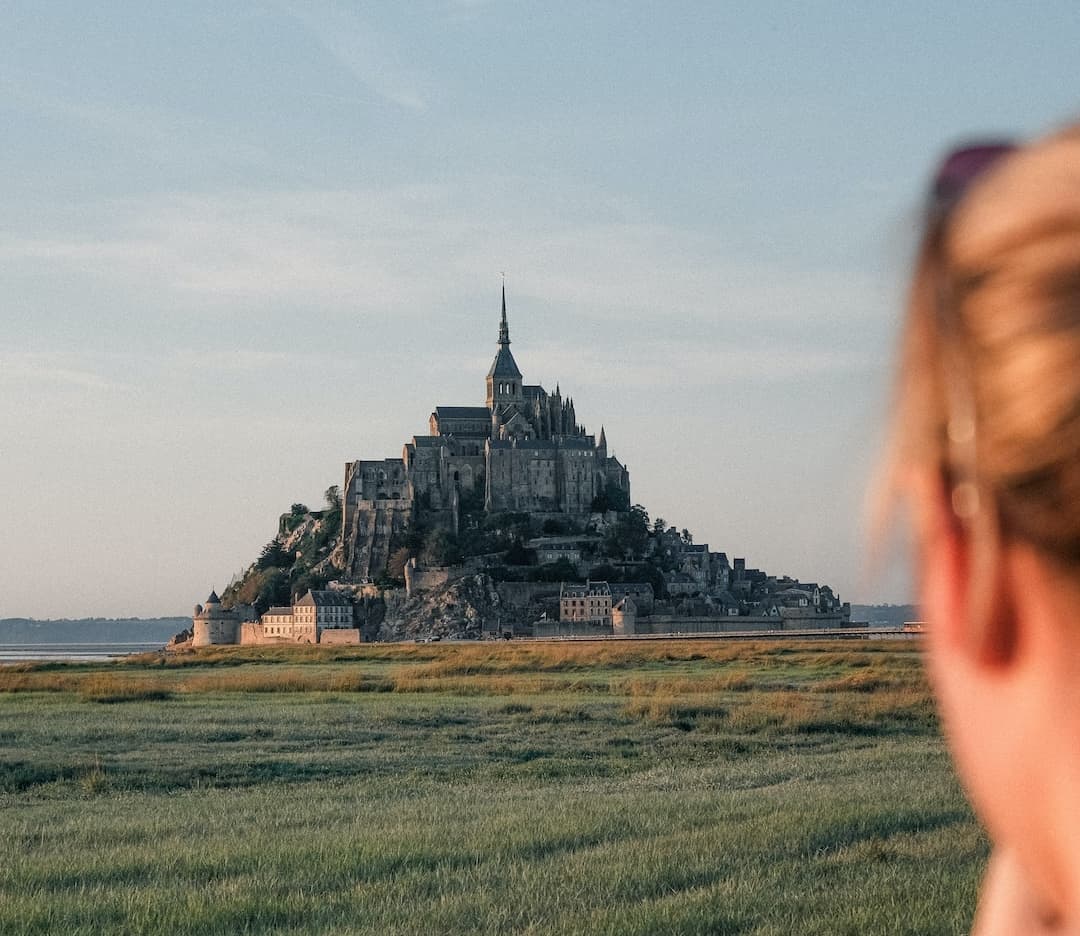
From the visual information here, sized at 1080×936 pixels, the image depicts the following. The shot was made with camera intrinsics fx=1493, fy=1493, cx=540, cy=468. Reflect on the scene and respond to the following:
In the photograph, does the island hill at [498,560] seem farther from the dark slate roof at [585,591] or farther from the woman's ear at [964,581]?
the woman's ear at [964,581]

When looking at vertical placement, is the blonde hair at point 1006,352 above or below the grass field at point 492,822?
above

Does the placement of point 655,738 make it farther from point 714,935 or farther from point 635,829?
point 714,935

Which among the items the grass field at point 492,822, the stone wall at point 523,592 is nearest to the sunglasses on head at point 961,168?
the grass field at point 492,822

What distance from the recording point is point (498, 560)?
108 meters

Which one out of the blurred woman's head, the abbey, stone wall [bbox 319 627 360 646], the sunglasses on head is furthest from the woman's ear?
the abbey

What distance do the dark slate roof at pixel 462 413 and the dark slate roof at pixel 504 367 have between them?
18.2 ft

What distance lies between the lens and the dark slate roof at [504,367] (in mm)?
126062

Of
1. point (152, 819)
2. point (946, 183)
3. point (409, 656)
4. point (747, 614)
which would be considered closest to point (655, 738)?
point (152, 819)

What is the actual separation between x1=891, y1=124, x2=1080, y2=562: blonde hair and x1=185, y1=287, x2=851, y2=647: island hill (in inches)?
3859

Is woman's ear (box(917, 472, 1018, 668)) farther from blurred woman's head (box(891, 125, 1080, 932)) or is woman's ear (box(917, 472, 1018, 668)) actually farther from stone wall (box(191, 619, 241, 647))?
stone wall (box(191, 619, 241, 647))

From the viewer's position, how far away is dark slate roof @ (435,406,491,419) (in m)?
120

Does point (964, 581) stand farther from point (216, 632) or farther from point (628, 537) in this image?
point (216, 632)

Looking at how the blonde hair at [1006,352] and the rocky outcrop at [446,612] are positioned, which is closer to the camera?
the blonde hair at [1006,352]

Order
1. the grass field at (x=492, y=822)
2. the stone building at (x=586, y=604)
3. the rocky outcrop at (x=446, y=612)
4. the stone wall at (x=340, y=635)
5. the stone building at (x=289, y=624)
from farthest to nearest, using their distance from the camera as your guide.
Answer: the stone building at (x=289, y=624) → the stone wall at (x=340, y=635) → the rocky outcrop at (x=446, y=612) → the stone building at (x=586, y=604) → the grass field at (x=492, y=822)
